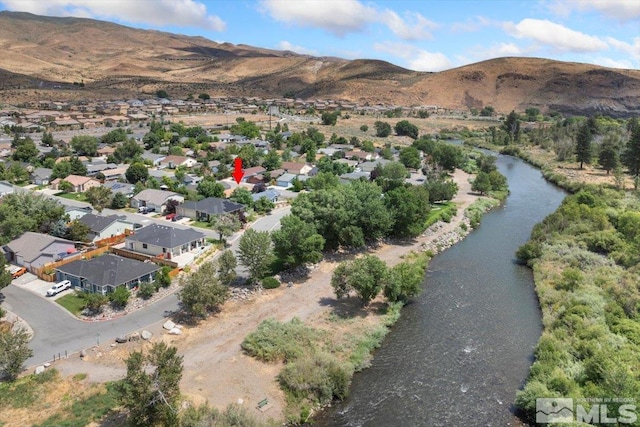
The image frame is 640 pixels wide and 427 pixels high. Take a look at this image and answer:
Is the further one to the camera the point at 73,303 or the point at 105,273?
the point at 105,273

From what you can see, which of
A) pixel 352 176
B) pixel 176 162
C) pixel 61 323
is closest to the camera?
pixel 61 323

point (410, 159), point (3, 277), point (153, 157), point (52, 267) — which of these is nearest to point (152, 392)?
point (3, 277)

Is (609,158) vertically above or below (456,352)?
above

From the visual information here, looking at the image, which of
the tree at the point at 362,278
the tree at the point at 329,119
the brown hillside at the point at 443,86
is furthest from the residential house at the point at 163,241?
the brown hillside at the point at 443,86

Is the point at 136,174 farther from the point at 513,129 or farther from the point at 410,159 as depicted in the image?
the point at 513,129

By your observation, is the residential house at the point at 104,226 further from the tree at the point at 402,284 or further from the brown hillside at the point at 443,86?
the brown hillside at the point at 443,86

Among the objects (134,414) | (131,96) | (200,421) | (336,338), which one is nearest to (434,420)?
(336,338)

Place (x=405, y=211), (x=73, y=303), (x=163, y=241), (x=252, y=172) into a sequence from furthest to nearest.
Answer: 1. (x=252, y=172)
2. (x=405, y=211)
3. (x=163, y=241)
4. (x=73, y=303)
